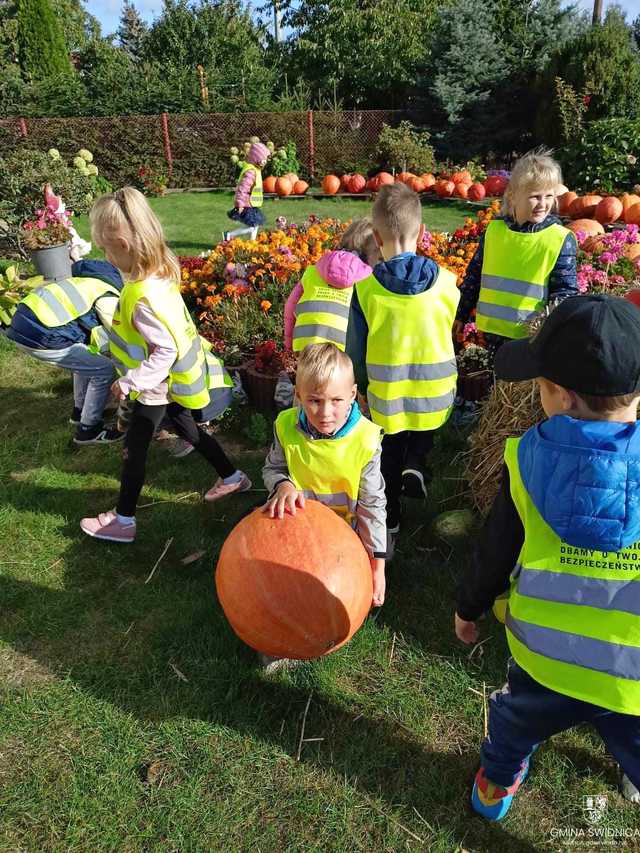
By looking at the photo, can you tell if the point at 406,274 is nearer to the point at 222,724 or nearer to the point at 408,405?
the point at 408,405

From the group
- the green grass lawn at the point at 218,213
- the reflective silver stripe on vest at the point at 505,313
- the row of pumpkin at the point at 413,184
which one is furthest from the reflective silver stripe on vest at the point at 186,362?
the row of pumpkin at the point at 413,184

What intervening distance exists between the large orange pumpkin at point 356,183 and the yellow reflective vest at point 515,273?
12.6 m

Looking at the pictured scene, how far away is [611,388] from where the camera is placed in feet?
5.08

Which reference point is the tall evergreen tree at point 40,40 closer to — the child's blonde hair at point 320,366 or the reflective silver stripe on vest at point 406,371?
the reflective silver stripe on vest at point 406,371

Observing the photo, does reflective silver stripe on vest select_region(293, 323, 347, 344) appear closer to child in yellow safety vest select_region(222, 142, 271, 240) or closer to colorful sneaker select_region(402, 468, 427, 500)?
colorful sneaker select_region(402, 468, 427, 500)

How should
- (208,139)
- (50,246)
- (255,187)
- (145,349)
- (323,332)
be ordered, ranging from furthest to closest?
1. (208,139)
2. (255,187)
3. (50,246)
4. (323,332)
5. (145,349)

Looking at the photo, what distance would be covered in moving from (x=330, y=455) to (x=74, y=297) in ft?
9.40

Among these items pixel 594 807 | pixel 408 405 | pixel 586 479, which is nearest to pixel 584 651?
pixel 586 479

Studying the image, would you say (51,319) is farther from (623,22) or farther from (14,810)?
(623,22)

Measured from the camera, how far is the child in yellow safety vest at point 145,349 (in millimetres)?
3301

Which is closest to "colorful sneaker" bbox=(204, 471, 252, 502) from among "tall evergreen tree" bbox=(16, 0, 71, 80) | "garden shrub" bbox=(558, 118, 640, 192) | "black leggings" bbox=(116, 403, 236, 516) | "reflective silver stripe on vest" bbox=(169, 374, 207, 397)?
"black leggings" bbox=(116, 403, 236, 516)

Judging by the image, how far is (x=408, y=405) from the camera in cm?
337

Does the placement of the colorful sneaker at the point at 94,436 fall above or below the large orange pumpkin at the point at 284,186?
below

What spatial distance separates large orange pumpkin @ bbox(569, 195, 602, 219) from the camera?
10.5 metres
